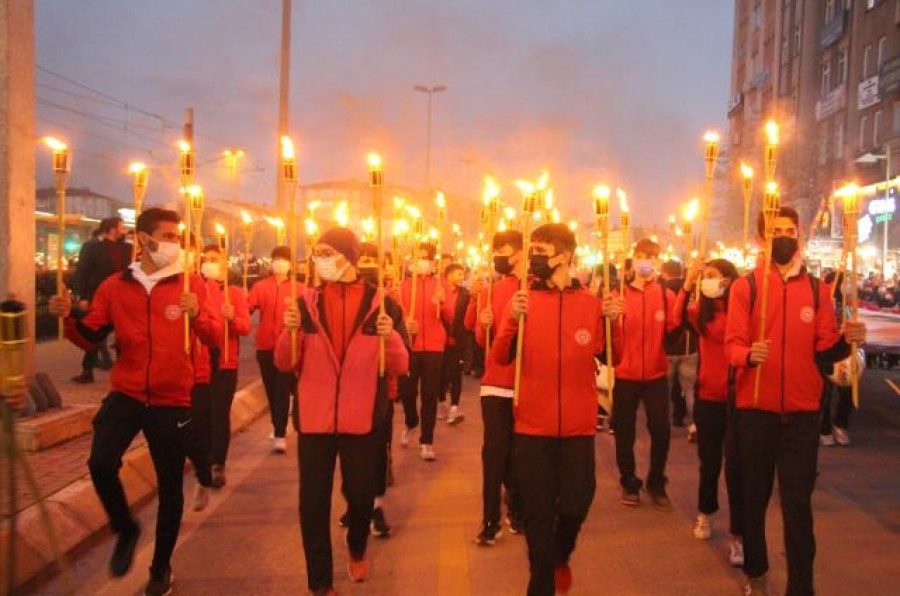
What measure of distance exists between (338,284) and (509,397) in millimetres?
1544

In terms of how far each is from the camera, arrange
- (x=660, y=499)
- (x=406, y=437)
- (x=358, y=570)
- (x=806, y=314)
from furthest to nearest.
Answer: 1. (x=406, y=437)
2. (x=660, y=499)
3. (x=358, y=570)
4. (x=806, y=314)

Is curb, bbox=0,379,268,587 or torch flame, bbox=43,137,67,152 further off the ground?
torch flame, bbox=43,137,67,152

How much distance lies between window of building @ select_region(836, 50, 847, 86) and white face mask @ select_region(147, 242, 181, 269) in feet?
154

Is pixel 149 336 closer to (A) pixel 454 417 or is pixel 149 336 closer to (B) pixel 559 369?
(B) pixel 559 369

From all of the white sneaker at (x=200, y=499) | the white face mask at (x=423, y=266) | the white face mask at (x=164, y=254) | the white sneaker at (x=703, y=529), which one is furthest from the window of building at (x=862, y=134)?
the white face mask at (x=164, y=254)

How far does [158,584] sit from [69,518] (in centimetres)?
138

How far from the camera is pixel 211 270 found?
25.3 feet

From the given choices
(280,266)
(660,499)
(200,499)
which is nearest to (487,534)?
(660,499)

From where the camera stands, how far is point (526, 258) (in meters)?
4.48

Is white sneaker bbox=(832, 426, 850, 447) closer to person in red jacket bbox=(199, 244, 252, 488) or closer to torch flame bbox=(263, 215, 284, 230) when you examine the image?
person in red jacket bbox=(199, 244, 252, 488)

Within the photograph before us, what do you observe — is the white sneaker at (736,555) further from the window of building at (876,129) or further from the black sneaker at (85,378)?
the window of building at (876,129)

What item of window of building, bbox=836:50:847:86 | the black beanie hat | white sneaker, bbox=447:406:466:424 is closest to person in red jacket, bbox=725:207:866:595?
the black beanie hat

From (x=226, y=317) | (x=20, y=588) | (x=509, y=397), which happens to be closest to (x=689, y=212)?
(x=509, y=397)

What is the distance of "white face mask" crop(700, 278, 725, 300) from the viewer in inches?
233
